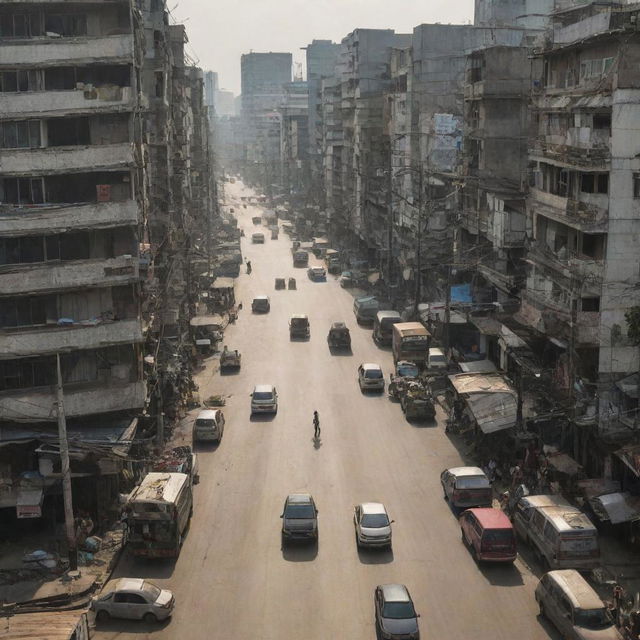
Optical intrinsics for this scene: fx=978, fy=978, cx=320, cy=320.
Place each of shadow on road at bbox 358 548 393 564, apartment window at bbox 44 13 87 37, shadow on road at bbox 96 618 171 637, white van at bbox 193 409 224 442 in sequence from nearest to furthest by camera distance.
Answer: shadow on road at bbox 96 618 171 637 → shadow on road at bbox 358 548 393 564 → apartment window at bbox 44 13 87 37 → white van at bbox 193 409 224 442

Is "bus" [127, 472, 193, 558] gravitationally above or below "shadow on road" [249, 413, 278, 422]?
above

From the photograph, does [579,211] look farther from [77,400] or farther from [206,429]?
[77,400]

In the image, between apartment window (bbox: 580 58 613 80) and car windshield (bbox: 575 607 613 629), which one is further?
apartment window (bbox: 580 58 613 80)

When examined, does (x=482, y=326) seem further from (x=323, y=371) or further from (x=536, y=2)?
(x=536, y=2)

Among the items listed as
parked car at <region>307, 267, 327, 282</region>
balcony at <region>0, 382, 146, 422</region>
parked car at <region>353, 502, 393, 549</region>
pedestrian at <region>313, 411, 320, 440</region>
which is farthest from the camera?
parked car at <region>307, 267, 327, 282</region>

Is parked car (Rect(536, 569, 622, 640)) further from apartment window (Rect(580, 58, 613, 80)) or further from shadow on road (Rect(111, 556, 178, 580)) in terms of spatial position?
apartment window (Rect(580, 58, 613, 80))

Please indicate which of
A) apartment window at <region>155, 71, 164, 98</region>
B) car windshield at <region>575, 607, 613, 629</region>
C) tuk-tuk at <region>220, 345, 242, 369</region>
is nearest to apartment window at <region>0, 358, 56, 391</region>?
car windshield at <region>575, 607, 613, 629</region>
